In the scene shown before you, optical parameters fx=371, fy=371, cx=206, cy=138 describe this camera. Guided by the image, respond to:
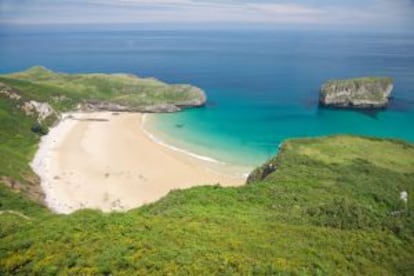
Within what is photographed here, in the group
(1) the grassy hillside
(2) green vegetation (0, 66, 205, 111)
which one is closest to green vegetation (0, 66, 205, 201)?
(2) green vegetation (0, 66, 205, 111)

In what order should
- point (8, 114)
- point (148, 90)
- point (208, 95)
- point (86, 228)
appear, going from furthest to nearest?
point (208, 95) < point (148, 90) < point (8, 114) < point (86, 228)

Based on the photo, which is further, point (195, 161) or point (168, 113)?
point (168, 113)

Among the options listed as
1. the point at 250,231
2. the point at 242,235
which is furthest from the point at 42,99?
the point at 242,235

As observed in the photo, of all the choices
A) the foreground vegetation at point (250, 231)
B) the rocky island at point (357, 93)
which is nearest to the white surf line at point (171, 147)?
the foreground vegetation at point (250, 231)

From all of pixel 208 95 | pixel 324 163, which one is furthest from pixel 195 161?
pixel 208 95

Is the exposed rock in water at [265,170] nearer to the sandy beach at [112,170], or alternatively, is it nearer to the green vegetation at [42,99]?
the sandy beach at [112,170]

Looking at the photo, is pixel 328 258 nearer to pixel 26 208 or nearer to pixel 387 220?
pixel 387 220

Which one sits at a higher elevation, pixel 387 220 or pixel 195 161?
pixel 387 220
